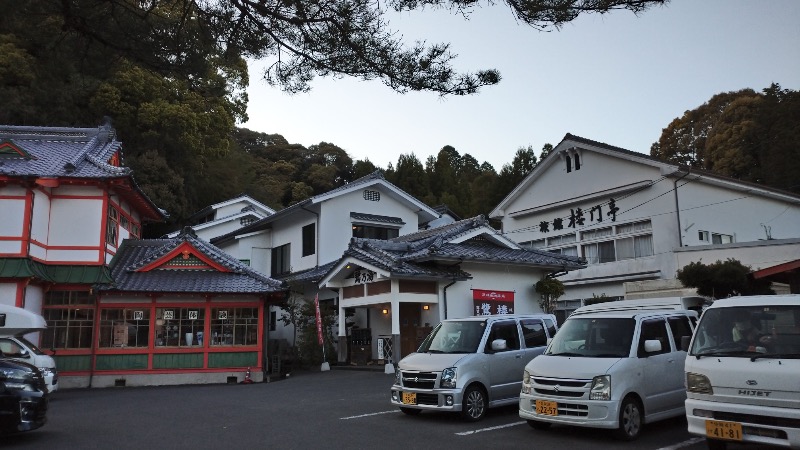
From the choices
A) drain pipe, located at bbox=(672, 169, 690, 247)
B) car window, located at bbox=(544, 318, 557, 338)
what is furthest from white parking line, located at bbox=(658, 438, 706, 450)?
drain pipe, located at bbox=(672, 169, 690, 247)

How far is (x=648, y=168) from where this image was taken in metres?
27.6

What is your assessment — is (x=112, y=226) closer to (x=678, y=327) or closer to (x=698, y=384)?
(x=678, y=327)

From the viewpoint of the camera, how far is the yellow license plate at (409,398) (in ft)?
32.6

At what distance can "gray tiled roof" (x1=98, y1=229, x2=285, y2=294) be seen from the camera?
1870 centimetres

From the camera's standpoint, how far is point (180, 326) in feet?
63.4

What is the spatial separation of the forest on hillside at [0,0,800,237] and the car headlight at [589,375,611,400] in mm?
4574

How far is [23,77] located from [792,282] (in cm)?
3268

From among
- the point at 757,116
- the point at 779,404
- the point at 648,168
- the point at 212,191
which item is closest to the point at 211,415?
the point at 779,404

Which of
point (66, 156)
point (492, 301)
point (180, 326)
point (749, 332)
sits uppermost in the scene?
point (66, 156)

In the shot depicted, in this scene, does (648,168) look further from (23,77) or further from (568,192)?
(23,77)

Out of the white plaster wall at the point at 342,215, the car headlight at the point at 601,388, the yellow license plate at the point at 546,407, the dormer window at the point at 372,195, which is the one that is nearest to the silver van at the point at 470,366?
the yellow license plate at the point at 546,407

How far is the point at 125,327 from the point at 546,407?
15447 millimetres

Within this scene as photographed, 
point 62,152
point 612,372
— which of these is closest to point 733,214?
point 612,372

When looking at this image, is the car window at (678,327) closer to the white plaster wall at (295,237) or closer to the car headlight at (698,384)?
the car headlight at (698,384)
